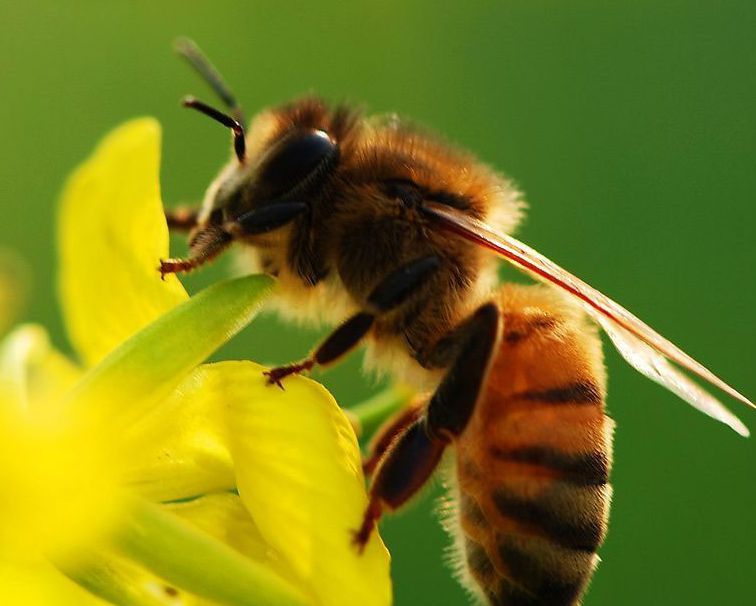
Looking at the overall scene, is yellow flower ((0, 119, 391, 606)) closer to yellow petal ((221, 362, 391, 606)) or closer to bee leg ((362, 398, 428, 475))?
yellow petal ((221, 362, 391, 606))

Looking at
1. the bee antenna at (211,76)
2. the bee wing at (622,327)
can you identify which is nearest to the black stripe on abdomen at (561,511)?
the bee wing at (622,327)

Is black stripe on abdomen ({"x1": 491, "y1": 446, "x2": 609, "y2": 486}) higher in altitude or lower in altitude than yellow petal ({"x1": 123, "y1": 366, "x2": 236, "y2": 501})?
higher

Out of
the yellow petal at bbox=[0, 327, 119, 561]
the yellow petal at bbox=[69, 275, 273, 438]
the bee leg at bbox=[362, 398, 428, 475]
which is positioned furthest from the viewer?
the bee leg at bbox=[362, 398, 428, 475]

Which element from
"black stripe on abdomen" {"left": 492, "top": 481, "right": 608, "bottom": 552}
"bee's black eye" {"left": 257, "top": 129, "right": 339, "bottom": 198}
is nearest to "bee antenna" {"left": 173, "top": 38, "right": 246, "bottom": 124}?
"bee's black eye" {"left": 257, "top": 129, "right": 339, "bottom": 198}

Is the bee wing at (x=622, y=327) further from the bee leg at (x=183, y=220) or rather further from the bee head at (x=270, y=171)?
the bee leg at (x=183, y=220)

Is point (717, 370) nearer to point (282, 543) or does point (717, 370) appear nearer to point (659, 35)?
point (659, 35)

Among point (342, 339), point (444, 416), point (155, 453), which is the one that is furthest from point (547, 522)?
point (155, 453)

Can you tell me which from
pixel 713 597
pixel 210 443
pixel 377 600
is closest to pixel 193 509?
pixel 210 443
